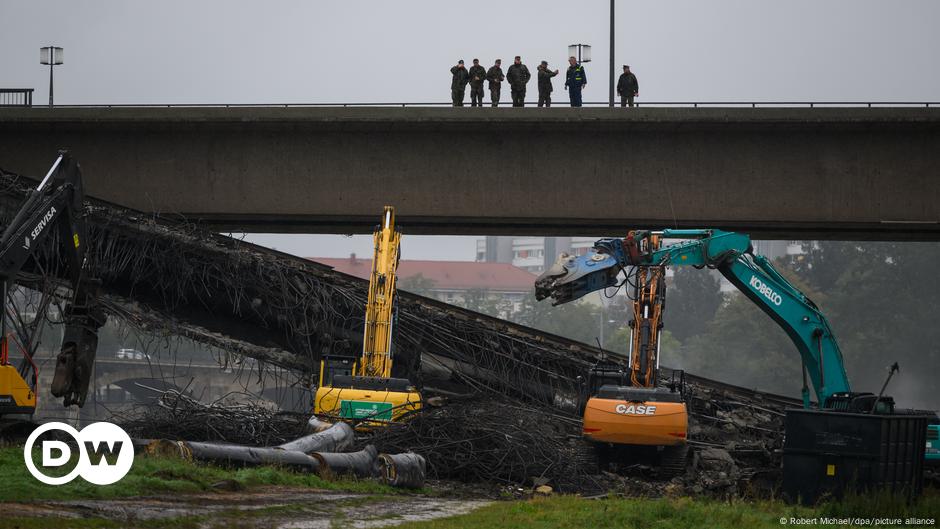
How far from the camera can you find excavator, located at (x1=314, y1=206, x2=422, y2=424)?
76.4 feet

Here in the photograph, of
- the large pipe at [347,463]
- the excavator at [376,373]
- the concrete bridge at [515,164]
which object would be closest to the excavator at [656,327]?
the excavator at [376,373]

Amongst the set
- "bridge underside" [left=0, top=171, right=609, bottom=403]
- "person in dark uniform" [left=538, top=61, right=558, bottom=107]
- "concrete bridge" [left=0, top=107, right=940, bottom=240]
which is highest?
"person in dark uniform" [left=538, top=61, right=558, bottom=107]

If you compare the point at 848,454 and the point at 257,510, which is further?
the point at 848,454

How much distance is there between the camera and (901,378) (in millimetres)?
101062

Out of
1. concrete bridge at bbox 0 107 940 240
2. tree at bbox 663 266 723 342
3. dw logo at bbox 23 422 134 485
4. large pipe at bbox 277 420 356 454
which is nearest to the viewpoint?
dw logo at bbox 23 422 134 485

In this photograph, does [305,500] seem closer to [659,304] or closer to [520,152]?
[659,304]

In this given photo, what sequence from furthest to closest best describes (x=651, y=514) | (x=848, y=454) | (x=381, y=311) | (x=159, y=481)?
(x=381, y=311)
(x=848, y=454)
(x=651, y=514)
(x=159, y=481)

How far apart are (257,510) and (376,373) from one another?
11.4 m

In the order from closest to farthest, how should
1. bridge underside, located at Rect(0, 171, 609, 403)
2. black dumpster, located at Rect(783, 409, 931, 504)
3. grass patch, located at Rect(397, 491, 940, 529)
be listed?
grass patch, located at Rect(397, 491, 940, 529) → black dumpster, located at Rect(783, 409, 931, 504) → bridge underside, located at Rect(0, 171, 609, 403)

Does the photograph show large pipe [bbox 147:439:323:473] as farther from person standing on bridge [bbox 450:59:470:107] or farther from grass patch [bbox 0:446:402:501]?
person standing on bridge [bbox 450:59:470:107]

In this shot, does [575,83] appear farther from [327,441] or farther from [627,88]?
[327,441]

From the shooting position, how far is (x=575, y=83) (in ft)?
117

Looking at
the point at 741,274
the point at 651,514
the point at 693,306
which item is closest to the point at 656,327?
the point at 741,274

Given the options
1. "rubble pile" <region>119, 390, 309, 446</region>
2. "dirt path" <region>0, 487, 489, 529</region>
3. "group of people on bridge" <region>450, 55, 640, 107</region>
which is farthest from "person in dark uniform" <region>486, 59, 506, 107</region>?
"dirt path" <region>0, 487, 489, 529</region>
